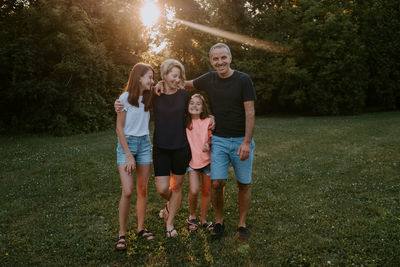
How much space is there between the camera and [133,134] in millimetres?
3945

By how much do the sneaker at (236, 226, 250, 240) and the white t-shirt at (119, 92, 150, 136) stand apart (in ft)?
6.61

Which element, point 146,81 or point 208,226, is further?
point 208,226

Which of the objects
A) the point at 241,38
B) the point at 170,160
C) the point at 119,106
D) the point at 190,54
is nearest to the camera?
the point at 119,106

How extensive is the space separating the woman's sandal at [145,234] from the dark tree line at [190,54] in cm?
1340

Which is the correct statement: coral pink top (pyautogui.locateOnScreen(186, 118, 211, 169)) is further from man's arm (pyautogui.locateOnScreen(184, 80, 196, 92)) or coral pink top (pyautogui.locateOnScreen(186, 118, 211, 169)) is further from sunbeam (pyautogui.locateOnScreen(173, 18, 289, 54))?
sunbeam (pyautogui.locateOnScreen(173, 18, 289, 54))

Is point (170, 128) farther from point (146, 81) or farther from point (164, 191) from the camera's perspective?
point (164, 191)

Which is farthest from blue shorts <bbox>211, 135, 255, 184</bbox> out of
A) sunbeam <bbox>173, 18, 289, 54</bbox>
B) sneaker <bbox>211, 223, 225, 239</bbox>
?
sunbeam <bbox>173, 18, 289, 54</bbox>

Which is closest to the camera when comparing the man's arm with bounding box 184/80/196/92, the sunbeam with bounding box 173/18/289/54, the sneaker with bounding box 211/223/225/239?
the sneaker with bounding box 211/223/225/239

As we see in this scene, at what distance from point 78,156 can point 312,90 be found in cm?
1872

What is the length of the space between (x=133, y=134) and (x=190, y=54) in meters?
24.5

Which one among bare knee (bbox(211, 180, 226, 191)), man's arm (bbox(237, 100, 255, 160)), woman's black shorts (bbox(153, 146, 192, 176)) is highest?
man's arm (bbox(237, 100, 255, 160))

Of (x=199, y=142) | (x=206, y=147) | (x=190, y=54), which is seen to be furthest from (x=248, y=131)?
(x=190, y=54)

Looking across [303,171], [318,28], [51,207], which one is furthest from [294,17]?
[51,207]

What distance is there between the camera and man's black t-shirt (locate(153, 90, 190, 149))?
410 cm
